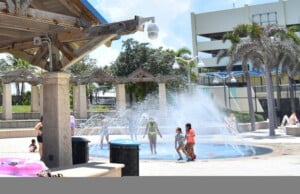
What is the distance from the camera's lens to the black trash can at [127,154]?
8.32m

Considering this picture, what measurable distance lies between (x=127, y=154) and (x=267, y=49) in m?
21.1

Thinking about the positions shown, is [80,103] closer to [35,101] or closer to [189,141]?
[35,101]

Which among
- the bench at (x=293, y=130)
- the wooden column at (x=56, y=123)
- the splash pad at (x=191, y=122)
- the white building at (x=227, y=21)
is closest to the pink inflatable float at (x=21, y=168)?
the wooden column at (x=56, y=123)

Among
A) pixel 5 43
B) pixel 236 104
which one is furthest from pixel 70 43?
pixel 236 104

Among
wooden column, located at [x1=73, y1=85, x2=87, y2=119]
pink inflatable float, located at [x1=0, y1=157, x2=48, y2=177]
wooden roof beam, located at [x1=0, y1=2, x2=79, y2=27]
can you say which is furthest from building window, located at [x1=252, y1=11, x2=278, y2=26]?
pink inflatable float, located at [x1=0, y1=157, x2=48, y2=177]

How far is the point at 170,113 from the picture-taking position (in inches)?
1401

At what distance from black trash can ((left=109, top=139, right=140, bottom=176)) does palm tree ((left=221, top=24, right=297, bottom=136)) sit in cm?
2023

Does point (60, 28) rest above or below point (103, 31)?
above

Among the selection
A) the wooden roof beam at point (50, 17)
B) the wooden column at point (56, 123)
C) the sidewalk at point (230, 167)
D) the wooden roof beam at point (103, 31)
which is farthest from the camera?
the sidewalk at point (230, 167)

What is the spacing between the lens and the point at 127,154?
8.36 meters

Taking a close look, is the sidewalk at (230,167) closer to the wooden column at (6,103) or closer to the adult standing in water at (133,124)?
the adult standing in water at (133,124)

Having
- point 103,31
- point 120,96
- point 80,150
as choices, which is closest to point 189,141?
point 80,150

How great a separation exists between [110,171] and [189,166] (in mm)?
5734

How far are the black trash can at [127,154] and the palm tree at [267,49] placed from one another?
20.2 meters
